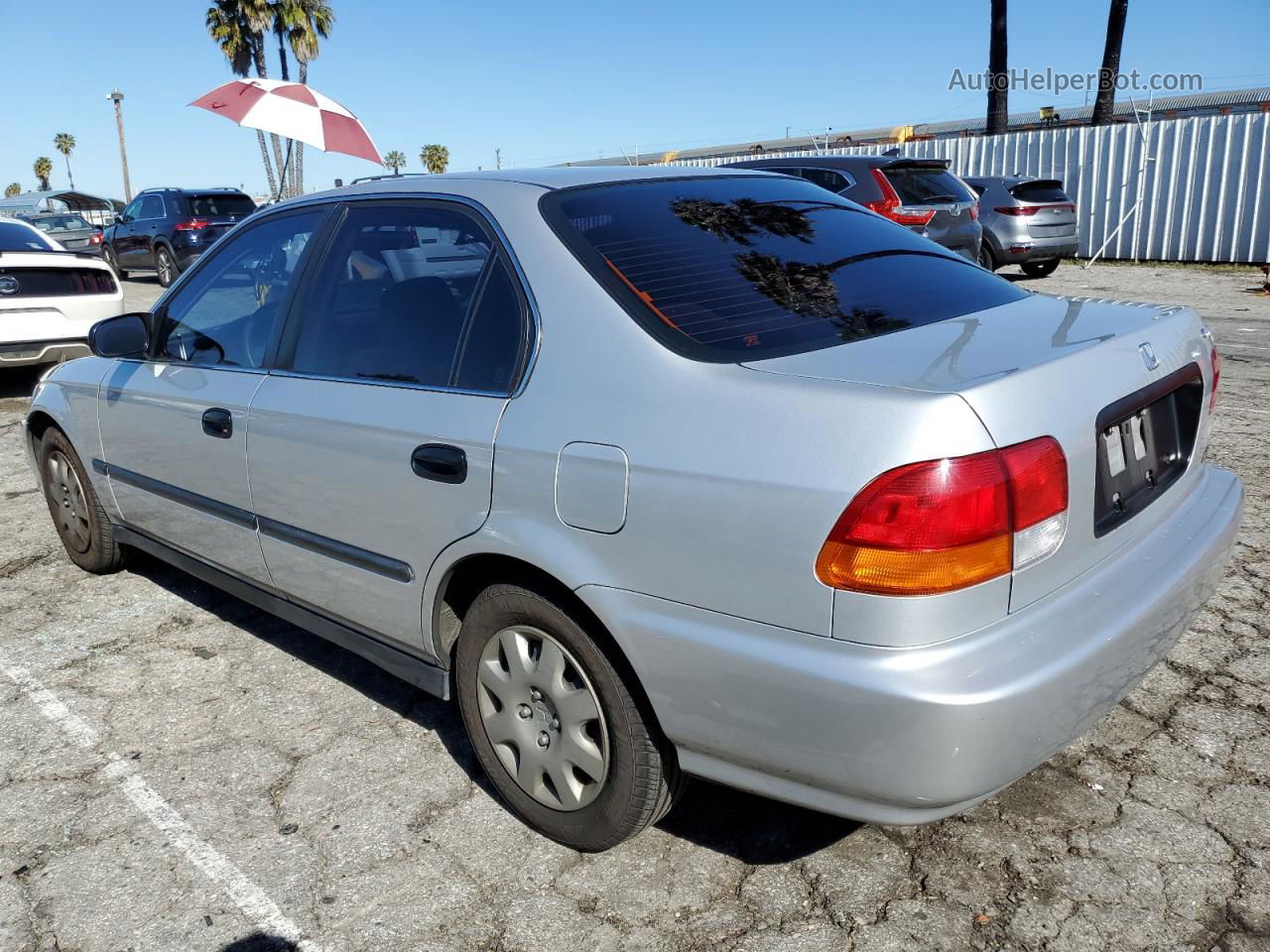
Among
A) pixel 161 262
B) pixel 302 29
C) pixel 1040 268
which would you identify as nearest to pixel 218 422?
pixel 1040 268

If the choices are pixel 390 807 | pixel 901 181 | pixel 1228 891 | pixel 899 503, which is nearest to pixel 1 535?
pixel 390 807

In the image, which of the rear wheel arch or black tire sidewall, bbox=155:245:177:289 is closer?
the rear wheel arch

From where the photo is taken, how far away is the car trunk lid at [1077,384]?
1977 mm

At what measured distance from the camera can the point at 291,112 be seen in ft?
33.1

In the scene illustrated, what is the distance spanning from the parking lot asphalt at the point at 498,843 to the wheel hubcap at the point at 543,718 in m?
0.20

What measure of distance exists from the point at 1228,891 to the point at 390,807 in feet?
6.59

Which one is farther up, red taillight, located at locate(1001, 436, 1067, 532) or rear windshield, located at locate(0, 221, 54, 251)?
rear windshield, located at locate(0, 221, 54, 251)

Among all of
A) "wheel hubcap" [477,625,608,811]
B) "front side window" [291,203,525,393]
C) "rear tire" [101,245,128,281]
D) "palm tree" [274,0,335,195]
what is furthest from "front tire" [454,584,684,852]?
"palm tree" [274,0,335,195]

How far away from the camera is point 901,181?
10867 millimetres

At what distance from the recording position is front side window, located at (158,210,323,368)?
3.28 metres

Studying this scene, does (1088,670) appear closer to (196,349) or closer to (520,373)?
(520,373)

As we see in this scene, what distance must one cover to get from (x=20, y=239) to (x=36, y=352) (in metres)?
1.38

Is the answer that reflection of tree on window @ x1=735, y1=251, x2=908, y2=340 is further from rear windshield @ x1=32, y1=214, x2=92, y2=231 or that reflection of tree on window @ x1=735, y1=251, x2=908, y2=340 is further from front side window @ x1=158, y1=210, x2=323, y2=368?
rear windshield @ x1=32, y1=214, x2=92, y2=231

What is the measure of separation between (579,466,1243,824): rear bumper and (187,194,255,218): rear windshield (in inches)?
681
